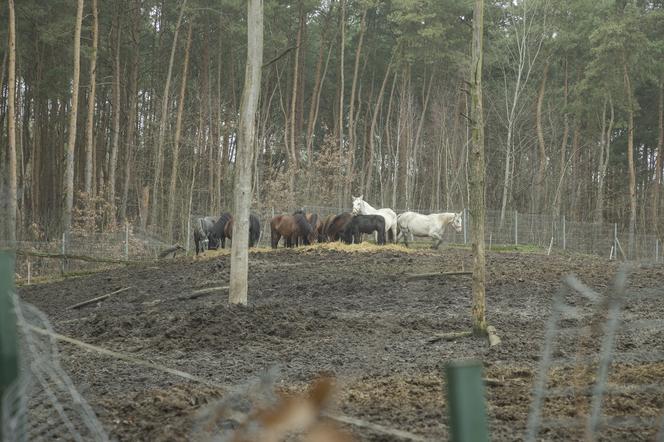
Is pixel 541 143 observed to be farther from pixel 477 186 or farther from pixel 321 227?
pixel 477 186

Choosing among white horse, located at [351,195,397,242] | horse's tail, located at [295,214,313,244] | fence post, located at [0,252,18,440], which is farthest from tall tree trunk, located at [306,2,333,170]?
fence post, located at [0,252,18,440]

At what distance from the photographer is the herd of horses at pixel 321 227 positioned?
81.9 ft

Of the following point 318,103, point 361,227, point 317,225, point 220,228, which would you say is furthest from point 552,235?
point 220,228

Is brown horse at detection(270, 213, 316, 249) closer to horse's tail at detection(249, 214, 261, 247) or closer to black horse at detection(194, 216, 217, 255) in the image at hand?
horse's tail at detection(249, 214, 261, 247)

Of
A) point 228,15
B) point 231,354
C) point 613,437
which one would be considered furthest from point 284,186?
point 613,437

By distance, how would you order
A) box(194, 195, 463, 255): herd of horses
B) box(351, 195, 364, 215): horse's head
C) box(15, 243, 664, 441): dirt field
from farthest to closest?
box(351, 195, 364, 215): horse's head → box(194, 195, 463, 255): herd of horses → box(15, 243, 664, 441): dirt field

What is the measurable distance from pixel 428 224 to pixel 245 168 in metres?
16.6

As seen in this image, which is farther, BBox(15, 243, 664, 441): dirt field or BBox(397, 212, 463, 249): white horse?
BBox(397, 212, 463, 249): white horse

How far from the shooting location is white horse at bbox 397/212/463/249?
27.8 metres

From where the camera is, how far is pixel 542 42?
137 ft

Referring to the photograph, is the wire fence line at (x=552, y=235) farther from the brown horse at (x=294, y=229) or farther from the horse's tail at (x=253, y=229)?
the brown horse at (x=294, y=229)

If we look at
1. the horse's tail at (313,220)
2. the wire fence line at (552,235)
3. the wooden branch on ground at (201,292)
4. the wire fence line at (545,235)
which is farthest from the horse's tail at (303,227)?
the wooden branch on ground at (201,292)

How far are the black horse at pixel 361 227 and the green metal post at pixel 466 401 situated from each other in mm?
24227

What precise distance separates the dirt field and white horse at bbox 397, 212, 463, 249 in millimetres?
7445
